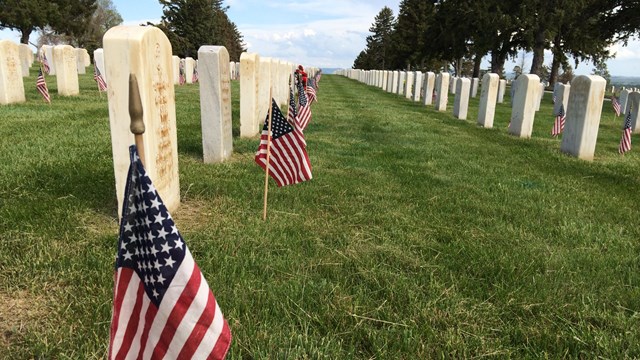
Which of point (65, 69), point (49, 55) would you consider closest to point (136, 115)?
point (65, 69)

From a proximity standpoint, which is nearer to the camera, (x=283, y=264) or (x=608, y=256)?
(x=283, y=264)

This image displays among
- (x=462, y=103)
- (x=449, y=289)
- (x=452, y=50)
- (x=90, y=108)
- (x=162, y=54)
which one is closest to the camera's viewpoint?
(x=449, y=289)

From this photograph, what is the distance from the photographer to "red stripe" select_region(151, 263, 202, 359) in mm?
1606

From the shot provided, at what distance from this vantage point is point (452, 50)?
45656 millimetres

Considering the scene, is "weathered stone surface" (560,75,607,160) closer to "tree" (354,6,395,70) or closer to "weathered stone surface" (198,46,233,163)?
"weathered stone surface" (198,46,233,163)

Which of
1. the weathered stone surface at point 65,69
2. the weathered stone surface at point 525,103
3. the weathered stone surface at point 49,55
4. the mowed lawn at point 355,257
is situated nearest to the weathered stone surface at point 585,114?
the mowed lawn at point 355,257

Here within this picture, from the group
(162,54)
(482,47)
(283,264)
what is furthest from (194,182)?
(482,47)

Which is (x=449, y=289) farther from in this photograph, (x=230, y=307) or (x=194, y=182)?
(x=194, y=182)

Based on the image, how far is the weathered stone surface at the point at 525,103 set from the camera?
10.8 m

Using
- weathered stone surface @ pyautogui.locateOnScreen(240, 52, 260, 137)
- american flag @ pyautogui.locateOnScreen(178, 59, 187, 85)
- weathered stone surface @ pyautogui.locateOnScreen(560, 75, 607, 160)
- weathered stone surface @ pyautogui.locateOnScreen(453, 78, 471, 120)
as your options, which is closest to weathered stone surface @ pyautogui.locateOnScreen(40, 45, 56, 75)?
american flag @ pyautogui.locateOnScreen(178, 59, 187, 85)

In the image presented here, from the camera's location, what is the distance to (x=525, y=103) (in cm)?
1091

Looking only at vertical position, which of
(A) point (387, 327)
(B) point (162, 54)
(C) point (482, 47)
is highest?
(C) point (482, 47)

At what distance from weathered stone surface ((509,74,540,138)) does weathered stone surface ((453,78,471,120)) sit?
143 inches

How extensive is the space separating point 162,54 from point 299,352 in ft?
9.46
